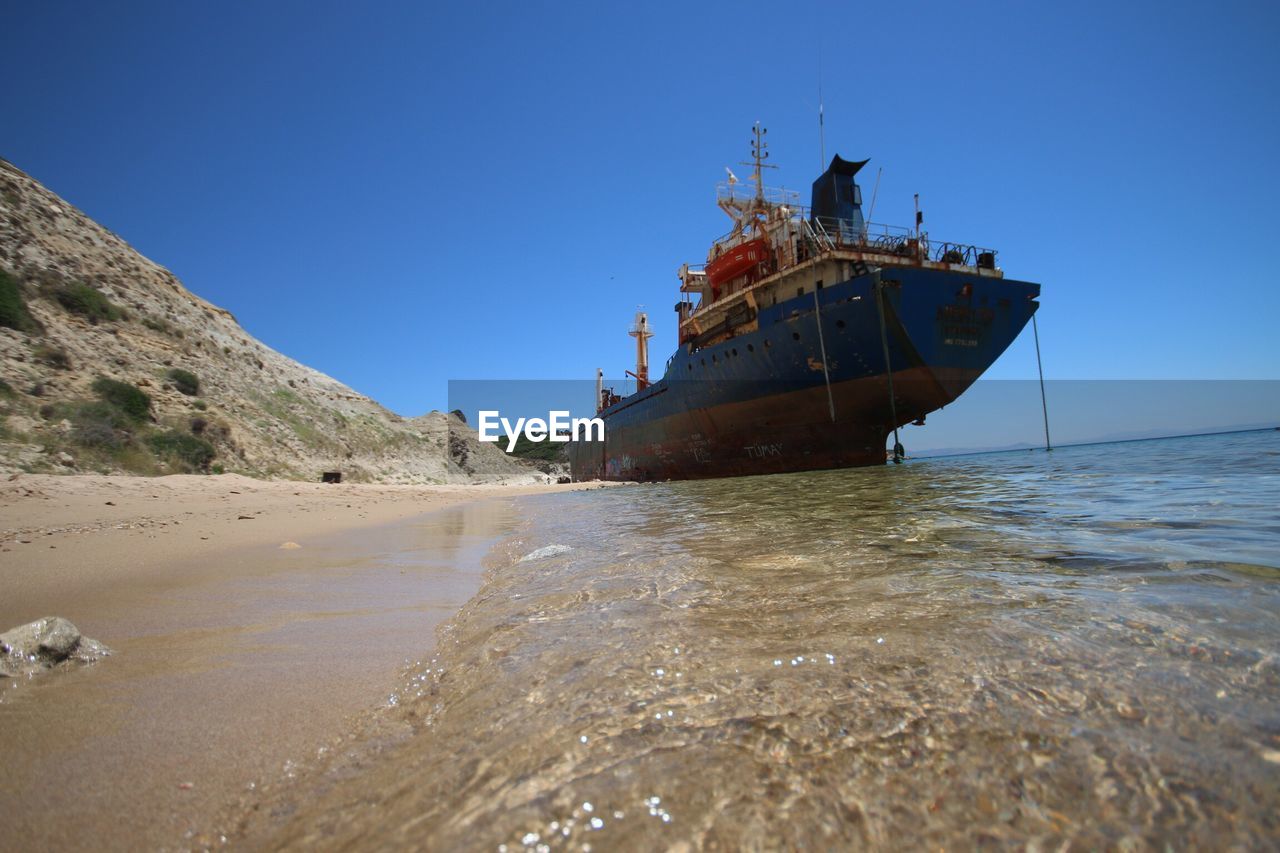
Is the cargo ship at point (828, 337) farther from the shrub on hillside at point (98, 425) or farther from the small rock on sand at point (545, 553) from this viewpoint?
the shrub on hillside at point (98, 425)

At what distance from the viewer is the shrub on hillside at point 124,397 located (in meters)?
13.0

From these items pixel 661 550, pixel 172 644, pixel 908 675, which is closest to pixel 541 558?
pixel 661 550

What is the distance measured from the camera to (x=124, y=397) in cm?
1326

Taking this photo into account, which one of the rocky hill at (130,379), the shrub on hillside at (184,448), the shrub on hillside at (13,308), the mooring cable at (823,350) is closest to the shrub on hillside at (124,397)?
the rocky hill at (130,379)

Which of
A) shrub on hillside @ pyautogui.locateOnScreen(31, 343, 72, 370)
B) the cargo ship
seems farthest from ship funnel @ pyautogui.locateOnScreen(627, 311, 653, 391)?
shrub on hillside @ pyautogui.locateOnScreen(31, 343, 72, 370)

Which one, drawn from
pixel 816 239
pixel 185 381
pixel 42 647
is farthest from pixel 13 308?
pixel 816 239

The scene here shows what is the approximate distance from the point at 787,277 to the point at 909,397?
4.94m

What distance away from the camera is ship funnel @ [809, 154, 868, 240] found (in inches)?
655

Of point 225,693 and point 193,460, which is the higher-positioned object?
point 193,460

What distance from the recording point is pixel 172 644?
2.12m

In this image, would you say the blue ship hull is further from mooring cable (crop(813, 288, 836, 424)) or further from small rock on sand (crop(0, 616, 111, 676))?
small rock on sand (crop(0, 616, 111, 676))

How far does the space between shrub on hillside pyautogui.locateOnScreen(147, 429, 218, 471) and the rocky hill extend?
0.03 metres

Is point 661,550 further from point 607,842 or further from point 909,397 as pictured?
point 909,397

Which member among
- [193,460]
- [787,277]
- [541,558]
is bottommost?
[541,558]
